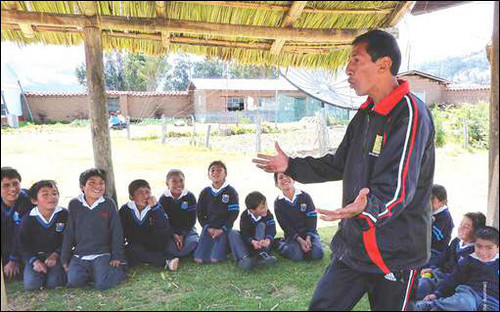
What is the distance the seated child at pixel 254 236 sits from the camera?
12.6ft

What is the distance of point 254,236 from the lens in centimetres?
416

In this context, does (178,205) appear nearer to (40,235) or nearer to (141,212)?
(141,212)

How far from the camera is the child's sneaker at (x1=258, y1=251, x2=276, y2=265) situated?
3830 millimetres

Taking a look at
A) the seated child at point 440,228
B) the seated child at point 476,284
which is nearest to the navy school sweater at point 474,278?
the seated child at point 476,284

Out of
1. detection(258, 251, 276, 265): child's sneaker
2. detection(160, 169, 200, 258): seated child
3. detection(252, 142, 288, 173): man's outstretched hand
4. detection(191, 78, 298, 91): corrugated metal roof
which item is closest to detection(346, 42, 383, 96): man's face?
detection(252, 142, 288, 173): man's outstretched hand

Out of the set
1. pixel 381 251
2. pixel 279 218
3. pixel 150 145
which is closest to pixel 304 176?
pixel 381 251

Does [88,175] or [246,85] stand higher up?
[246,85]

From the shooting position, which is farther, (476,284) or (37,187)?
(37,187)

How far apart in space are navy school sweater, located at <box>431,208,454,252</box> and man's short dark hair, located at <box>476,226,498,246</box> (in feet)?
3.10

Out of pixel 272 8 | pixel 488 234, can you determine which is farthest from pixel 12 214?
pixel 488 234

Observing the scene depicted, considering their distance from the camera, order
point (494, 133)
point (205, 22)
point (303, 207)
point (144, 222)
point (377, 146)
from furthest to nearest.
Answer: point (303, 207), point (144, 222), point (205, 22), point (494, 133), point (377, 146)

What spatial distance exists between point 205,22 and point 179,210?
212 centimetres

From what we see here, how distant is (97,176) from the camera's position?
3.66 m

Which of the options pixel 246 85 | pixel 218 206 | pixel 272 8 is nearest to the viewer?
pixel 272 8
